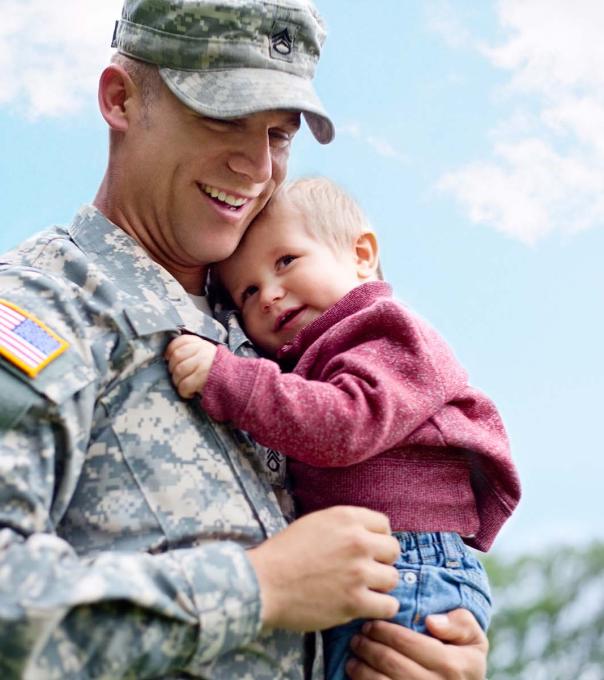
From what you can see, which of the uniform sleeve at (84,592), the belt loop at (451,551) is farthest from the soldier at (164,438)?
the belt loop at (451,551)

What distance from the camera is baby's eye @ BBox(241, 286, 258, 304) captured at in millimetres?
2896

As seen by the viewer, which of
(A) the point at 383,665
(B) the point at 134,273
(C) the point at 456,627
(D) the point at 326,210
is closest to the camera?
(A) the point at 383,665

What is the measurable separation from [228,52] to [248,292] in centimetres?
66

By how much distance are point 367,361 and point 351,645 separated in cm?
66

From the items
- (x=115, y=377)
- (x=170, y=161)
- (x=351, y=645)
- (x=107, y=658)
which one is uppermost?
(x=170, y=161)

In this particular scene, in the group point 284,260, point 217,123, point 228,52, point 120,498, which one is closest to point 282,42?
point 228,52

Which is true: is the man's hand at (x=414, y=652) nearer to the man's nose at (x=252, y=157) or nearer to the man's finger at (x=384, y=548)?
the man's finger at (x=384, y=548)

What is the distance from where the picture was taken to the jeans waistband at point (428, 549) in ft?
7.99

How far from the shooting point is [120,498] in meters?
2.21

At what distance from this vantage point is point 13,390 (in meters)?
2.07

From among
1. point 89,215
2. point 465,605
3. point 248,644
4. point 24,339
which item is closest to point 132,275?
point 89,215

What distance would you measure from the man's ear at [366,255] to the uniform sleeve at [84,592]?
1.13 meters

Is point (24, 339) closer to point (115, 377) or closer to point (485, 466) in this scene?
point (115, 377)

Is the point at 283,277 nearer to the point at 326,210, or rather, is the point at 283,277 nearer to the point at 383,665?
the point at 326,210
